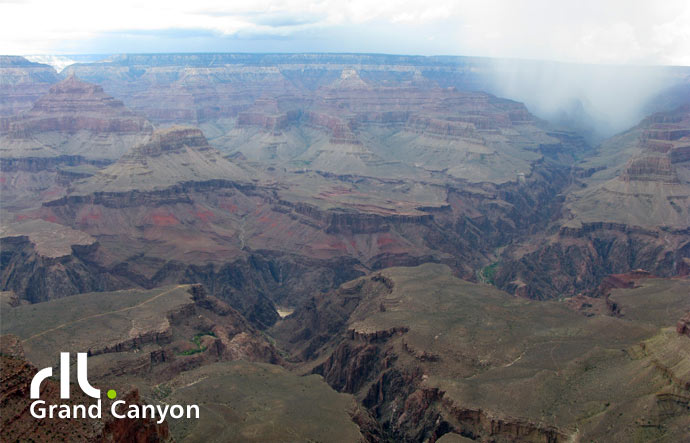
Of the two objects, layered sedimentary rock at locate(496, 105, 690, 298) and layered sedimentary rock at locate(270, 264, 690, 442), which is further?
layered sedimentary rock at locate(496, 105, 690, 298)

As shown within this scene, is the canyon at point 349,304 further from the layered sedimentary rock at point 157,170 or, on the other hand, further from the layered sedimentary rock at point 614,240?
the layered sedimentary rock at point 157,170

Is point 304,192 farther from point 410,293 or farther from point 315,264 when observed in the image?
point 410,293

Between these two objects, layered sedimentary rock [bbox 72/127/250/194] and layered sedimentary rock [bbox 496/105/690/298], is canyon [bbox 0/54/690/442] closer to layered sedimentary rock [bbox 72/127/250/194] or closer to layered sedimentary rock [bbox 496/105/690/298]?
layered sedimentary rock [bbox 496/105/690/298]

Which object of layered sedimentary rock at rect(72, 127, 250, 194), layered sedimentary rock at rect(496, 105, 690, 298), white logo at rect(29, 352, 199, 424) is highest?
white logo at rect(29, 352, 199, 424)

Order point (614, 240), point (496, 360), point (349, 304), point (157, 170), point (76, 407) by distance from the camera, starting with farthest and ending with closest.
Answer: point (157, 170)
point (614, 240)
point (349, 304)
point (496, 360)
point (76, 407)

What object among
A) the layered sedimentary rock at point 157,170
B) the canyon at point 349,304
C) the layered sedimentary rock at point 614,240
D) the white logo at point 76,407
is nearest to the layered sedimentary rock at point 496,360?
the canyon at point 349,304

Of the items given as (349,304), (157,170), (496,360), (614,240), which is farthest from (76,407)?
(157,170)

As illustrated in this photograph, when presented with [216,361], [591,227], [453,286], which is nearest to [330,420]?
[216,361]

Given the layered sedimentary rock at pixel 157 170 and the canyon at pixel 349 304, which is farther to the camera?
the layered sedimentary rock at pixel 157 170

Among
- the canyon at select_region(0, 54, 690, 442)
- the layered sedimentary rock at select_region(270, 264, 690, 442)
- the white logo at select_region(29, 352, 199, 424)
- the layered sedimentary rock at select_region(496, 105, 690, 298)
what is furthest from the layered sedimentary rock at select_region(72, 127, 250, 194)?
the white logo at select_region(29, 352, 199, 424)

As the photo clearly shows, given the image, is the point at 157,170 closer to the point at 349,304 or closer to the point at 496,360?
the point at 349,304

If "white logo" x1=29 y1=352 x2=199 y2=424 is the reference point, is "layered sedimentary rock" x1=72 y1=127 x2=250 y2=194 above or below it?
below

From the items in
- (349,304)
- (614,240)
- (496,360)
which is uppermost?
(496,360)

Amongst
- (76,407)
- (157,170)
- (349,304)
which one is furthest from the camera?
(157,170)
